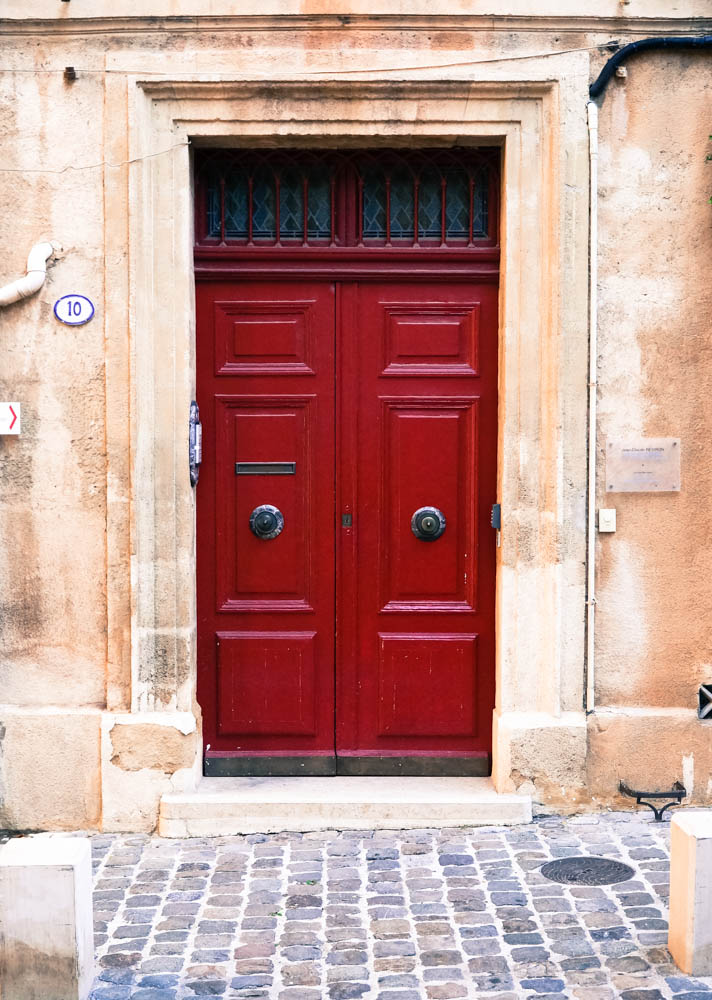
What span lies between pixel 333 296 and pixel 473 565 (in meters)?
1.63

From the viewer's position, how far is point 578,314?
5.78 meters

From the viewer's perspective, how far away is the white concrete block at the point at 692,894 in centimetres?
405

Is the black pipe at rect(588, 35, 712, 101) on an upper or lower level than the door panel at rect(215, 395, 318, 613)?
upper

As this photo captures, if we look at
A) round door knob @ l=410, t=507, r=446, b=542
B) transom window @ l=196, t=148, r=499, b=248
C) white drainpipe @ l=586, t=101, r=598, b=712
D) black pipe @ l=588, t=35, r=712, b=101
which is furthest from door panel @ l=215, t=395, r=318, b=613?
black pipe @ l=588, t=35, r=712, b=101

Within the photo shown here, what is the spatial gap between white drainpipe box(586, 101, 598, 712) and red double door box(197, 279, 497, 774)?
55 centimetres

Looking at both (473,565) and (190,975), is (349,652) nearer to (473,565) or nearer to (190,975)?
(473,565)

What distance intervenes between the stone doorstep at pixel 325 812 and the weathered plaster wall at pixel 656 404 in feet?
1.99

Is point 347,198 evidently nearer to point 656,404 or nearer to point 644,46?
point 644,46

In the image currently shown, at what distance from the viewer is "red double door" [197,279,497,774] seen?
20.0 feet

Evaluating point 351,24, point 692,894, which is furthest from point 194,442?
point 692,894

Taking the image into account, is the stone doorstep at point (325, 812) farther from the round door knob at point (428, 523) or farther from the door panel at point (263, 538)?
the round door knob at point (428, 523)

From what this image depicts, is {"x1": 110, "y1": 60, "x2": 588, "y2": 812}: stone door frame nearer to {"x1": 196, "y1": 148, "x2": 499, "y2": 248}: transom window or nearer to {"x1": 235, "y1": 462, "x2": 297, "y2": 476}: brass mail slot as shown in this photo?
{"x1": 196, "y1": 148, "x2": 499, "y2": 248}: transom window

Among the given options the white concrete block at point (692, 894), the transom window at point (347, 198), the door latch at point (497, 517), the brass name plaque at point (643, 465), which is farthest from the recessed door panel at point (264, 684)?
the white concrete block at point (692, 894)

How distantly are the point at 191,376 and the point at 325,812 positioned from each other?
91.9 inches
